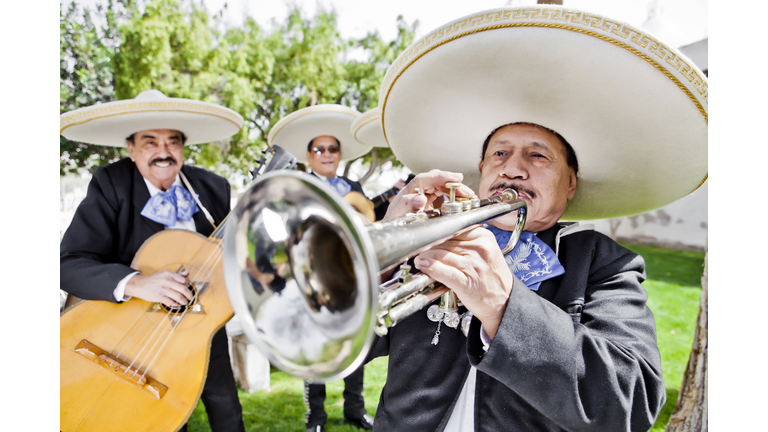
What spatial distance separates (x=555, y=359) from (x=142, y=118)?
326cm

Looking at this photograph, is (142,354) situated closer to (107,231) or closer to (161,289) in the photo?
(161,289)

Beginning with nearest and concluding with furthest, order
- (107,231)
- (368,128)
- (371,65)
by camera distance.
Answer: (107,231) < (368,128) < (371,65)

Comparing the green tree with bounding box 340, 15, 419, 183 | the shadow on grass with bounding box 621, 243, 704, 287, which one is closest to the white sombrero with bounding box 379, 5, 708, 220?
the shadow on grass with bounding box 621, 243, 704, 287

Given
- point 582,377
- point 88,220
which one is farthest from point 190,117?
point 582,377

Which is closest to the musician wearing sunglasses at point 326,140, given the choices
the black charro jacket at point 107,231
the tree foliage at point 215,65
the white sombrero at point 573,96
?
the black charro jacket at point 107,231

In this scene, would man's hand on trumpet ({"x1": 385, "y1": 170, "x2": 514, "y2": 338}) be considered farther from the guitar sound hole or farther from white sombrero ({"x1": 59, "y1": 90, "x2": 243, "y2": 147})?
white sombrero ({"x1": 59, "y1": 90, "x2": 243, "y2": 147})

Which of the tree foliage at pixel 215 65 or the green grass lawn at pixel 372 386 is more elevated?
the tree foliage at pixel 215 65

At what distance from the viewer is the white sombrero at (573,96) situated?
1.42 meters

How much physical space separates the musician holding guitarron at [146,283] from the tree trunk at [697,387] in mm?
3175

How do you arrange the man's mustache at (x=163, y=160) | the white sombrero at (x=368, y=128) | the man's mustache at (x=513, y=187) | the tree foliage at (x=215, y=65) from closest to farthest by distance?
the man's mustache at (x=513, y=187)
the man's mustache at (x=163, y=160)
the white sombrero at (x=368, y=128)
the tree foliage at (x=215, y=65)

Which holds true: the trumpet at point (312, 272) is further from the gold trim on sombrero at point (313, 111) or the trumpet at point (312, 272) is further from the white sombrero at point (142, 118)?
the gold trim on sombrero at point (313, 111)

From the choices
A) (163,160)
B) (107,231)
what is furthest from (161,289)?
(163,160)

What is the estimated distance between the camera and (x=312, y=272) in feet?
3.80

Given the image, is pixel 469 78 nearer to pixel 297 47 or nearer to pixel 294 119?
pixel 294 119
